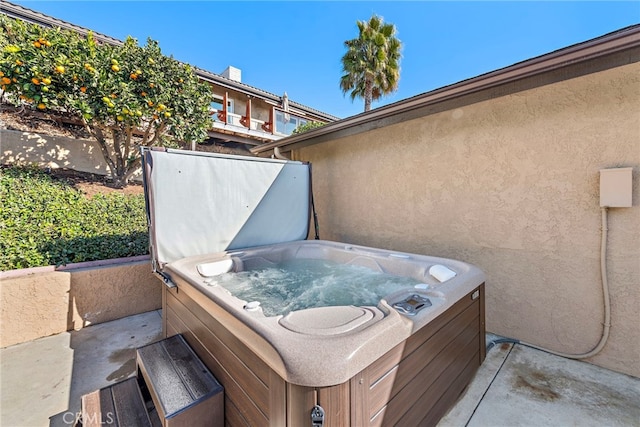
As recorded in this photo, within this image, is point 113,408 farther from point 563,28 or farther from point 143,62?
point 563,28

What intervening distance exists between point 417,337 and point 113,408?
1.91 meters

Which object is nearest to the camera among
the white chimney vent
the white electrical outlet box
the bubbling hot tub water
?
the white electrical outlet box

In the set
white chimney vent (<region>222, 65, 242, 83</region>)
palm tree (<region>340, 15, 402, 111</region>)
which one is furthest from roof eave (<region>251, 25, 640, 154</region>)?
white chimney vent (<region>222, 65, 242, 83</region>)

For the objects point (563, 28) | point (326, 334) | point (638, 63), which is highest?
point (563, 28)

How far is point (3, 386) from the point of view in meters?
2.10

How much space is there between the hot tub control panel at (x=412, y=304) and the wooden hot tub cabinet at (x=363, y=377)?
109 millimetres

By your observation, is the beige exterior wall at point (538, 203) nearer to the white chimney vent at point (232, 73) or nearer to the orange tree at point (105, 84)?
the orange tree at point (105, 84)

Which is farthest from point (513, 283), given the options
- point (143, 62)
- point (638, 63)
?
point (143, 62)

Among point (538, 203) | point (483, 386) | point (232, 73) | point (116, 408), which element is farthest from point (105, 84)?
point (232, 73)

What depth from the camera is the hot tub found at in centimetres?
109

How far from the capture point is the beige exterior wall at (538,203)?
213 cm

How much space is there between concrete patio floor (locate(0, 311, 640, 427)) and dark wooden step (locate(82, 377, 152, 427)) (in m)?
0.37

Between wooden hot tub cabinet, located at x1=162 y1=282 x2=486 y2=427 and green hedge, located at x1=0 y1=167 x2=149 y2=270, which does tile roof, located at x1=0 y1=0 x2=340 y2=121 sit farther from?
wooden hot tub cabinet, located at x1=162 y1=282 x2=486 y2=427

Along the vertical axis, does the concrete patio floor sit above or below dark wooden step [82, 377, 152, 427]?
below
